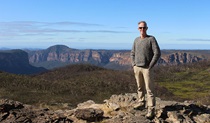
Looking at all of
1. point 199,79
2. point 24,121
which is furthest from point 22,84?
point 199,79

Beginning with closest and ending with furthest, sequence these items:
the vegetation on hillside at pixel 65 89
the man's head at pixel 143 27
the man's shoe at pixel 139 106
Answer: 1. the man's head at pixel 143 27
2. the man's shoe at pixel 139 106
3. the vegetation on hillside at pixel 65 89

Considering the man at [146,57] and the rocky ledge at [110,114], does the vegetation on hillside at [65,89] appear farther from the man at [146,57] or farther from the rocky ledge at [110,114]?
the man at [146,57]

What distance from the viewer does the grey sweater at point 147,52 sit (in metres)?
14.7

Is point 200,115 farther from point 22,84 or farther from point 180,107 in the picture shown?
point 22,84

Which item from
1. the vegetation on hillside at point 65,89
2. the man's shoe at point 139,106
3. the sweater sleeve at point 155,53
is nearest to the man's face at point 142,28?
the sweater sleeve at point 155,53

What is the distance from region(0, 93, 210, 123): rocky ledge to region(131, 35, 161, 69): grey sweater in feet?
9.01

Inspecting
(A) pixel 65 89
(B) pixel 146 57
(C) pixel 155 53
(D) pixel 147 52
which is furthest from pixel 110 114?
(A) pixel 65 89

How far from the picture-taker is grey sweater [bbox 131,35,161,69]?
1469cm

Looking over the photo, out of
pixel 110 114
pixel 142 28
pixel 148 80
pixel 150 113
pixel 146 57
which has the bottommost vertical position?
pixel 110 114

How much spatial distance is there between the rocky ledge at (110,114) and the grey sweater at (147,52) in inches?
108

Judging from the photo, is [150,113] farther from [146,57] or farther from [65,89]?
[65,89]

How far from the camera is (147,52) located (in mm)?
14930

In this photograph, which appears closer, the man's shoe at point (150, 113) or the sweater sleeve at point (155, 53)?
the sweater sleeve at point (155, 53)

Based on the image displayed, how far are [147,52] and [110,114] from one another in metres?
4.41
